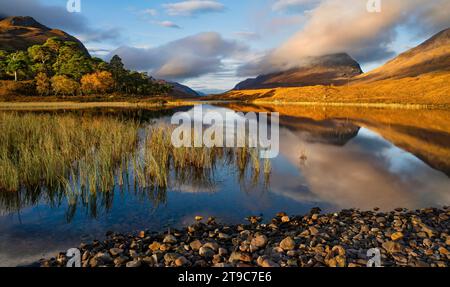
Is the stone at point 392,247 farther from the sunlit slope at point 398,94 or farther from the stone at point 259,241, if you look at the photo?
Result: the sunlit slope at point 398,94

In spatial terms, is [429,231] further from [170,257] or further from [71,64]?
[71,64]

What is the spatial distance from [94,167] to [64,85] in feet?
217

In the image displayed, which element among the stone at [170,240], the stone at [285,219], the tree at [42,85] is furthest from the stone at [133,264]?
the tree at [42,85]

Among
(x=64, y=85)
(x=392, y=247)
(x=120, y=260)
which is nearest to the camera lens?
(x=120, y=260)

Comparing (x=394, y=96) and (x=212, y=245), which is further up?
(x=394, y=96)

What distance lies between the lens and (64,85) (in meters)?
67.3

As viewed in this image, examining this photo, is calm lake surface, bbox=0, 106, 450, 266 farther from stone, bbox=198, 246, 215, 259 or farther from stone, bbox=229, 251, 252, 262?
stone, bbox=229, 251, 252, 262

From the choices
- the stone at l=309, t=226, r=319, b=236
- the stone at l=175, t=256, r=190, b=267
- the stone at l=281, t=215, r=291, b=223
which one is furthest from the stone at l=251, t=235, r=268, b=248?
the stone at l=281, t=215, r=291, b=223

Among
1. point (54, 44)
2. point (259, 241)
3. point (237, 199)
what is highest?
point (54, 44)

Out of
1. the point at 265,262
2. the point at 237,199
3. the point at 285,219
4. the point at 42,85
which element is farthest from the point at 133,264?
the point at 42,85

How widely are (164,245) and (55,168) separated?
22.9 feet

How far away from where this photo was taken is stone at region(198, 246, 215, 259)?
226 inches

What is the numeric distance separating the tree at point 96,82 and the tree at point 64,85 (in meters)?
1.90

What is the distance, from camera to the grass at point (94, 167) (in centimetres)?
961
